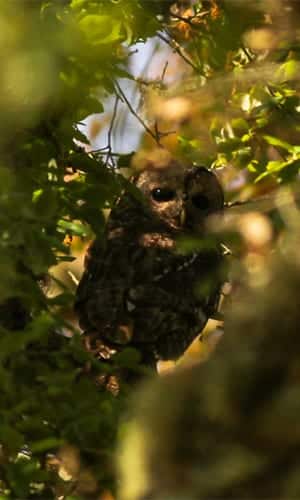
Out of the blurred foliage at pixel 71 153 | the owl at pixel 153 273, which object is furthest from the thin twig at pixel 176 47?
the owl at pixel 153 273

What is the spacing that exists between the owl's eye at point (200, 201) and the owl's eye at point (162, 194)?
0.09 meters

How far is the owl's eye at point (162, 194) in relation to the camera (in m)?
5.05

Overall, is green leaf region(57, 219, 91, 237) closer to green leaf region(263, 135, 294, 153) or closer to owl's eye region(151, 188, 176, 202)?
green leaf region(263, 135, 294, 153)

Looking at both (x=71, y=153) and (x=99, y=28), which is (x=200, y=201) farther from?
(x=99, y=28)

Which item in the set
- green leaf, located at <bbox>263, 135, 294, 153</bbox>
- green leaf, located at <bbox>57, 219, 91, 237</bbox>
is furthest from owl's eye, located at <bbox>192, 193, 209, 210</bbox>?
green leaf, located at <bbox>57, 219, 91, 237</bbox>

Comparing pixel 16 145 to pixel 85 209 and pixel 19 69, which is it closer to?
pixel 85 209

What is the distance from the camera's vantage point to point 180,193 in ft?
16.5

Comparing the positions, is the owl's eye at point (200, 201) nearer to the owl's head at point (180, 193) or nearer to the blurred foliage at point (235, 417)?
the owl's head at point (180, 193)

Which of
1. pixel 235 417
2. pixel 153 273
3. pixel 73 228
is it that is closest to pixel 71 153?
pixel 73 228

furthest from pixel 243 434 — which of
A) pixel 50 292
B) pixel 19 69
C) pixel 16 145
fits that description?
pixel 50 292

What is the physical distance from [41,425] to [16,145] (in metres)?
0.78

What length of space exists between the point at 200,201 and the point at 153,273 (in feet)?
2.02

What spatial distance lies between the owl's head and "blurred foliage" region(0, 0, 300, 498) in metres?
0.90

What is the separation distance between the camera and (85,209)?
3377mm
